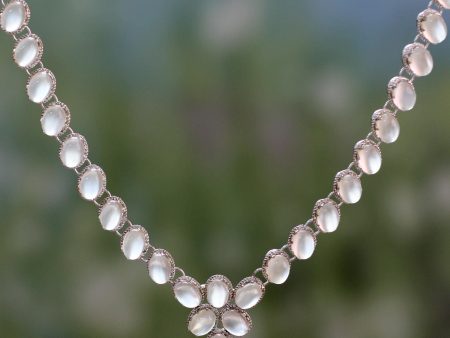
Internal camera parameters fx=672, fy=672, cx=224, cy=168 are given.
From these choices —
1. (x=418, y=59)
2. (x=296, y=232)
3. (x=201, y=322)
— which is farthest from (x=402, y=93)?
(x=201, y=322)

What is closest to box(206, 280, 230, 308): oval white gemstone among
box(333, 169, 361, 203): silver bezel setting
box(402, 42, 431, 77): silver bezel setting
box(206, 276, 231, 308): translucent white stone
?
box(206, 276, 231, 308): translucent white stone

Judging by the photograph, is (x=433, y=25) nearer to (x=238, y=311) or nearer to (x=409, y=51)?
(x=409, y=51)

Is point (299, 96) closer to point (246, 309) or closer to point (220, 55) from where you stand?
point (220, 55)

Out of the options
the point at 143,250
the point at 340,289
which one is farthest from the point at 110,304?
the point at 340,289

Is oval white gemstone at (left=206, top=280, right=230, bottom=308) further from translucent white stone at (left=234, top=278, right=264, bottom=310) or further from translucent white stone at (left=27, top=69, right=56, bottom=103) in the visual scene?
translucent white stone at (left=27, top=69, right=56, bottom=103)

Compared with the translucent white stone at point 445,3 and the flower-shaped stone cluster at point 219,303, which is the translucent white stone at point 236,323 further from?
the translucent white stone at point 445,3

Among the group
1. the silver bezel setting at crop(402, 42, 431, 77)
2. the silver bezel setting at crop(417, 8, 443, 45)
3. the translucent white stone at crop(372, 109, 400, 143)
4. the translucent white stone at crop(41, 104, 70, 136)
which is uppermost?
the silver bezel setting at crop(417, 8, 443, 45)

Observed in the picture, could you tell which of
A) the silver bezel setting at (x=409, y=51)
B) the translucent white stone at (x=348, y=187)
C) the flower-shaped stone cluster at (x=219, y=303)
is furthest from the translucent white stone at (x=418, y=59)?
the flower-shaped stone cluster at (x=219, y=303)
